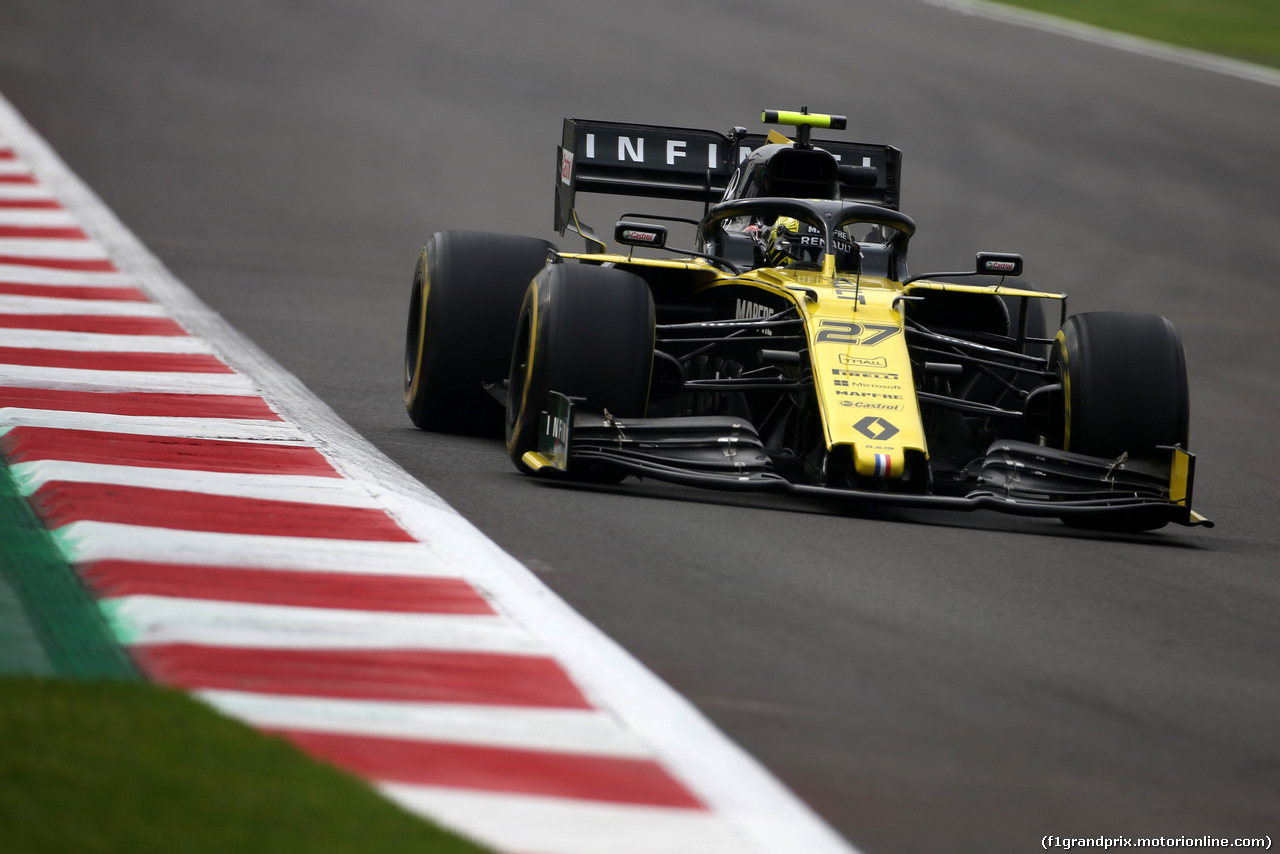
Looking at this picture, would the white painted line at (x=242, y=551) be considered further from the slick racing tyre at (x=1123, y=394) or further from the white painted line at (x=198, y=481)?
the slick racing tyre at (x=1123, y=394)

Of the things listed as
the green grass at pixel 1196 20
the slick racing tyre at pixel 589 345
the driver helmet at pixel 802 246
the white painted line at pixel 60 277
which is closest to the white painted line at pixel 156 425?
the slick racing tyre at pixel 589 345

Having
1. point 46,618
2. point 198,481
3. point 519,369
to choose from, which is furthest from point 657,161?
point 46,618

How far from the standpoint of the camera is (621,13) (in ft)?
108

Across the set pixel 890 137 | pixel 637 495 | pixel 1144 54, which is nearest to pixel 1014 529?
pixel 637 495

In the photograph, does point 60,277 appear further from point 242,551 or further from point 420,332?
point 242,551

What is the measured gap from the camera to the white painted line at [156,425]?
6.43 metres

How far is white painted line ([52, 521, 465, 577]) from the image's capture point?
4.71m

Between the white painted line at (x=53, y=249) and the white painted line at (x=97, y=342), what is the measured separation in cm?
315

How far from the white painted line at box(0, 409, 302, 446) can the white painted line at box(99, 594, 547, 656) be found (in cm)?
230

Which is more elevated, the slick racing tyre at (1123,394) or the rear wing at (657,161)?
the rear wing at (657,161)

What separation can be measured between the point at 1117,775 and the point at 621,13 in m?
30.4

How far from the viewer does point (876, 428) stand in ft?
21.4

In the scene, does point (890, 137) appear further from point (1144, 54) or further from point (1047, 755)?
point (1047, 755)

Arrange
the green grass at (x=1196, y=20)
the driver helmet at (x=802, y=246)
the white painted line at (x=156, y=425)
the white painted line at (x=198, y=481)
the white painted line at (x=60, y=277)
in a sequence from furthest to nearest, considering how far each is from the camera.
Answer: the green grass at (x=1196, y=20)
the white painted line at (x=60, y=277)
the driver helmet at (x=802, y=246)
the white painted line at (x=156, y=425)
the white painted line at (x=198, y=481)
